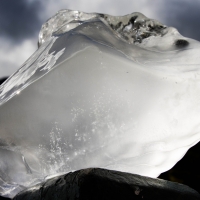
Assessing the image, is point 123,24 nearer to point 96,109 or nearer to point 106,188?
point 96,109

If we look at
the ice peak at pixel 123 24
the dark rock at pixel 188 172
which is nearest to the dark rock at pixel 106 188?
the ice peak at pixel 123 24

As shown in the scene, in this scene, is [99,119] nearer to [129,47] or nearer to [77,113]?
[77,113]

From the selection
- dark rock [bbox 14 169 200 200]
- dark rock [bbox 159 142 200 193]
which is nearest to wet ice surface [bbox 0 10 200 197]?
dark rock [bbox 14 169 200 200]

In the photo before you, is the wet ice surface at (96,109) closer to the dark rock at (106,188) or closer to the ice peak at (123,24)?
the dark rock at (106,188)

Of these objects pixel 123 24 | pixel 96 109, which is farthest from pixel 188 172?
pixel 96 109

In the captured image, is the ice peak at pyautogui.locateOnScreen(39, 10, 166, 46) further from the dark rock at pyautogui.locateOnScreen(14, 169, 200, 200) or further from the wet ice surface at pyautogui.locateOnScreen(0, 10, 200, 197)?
the dark rock at pyautogui.locateOnScreen(14, 169, 200, 200)
